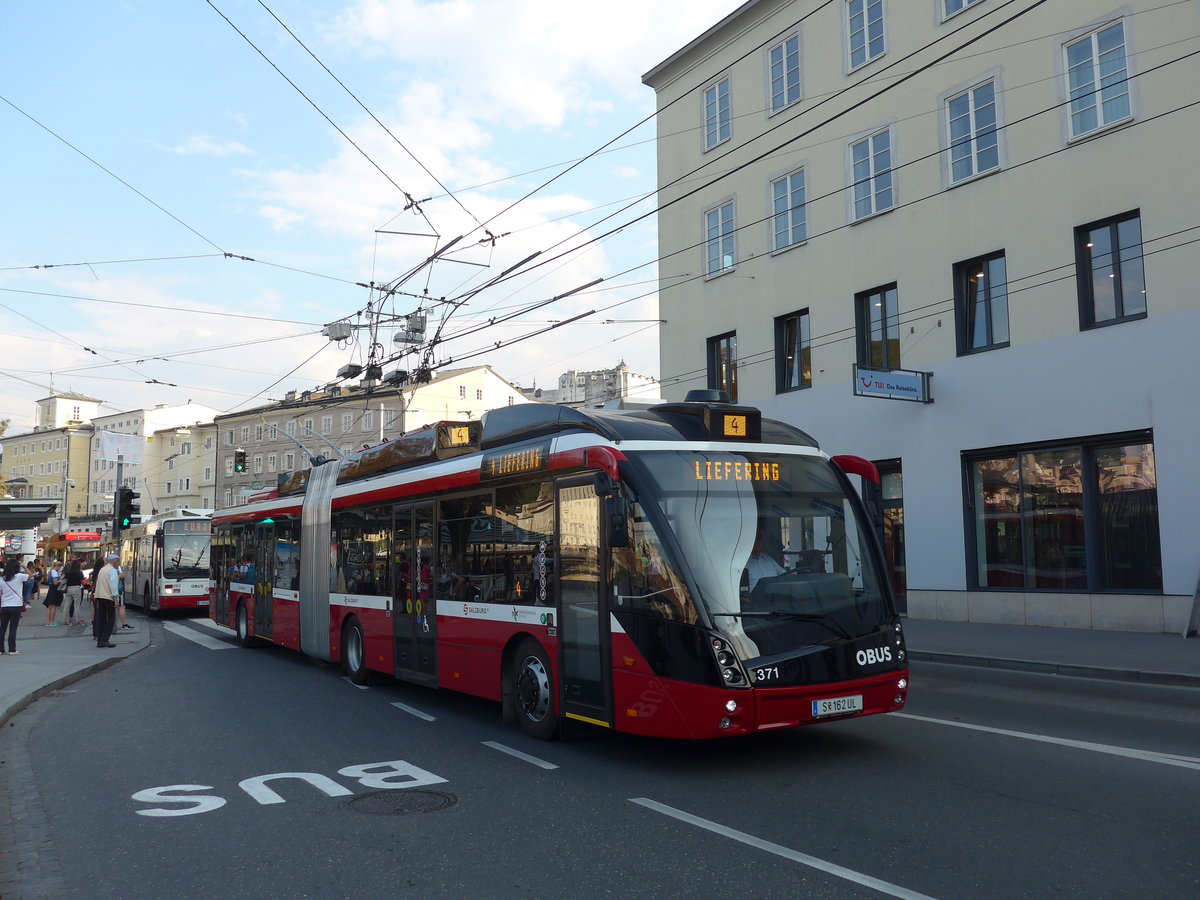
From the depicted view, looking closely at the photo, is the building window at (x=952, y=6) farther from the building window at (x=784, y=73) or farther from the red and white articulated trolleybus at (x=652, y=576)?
the red and white articulated trolleybus at (x=652, y=576)

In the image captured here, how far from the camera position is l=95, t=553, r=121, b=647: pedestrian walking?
18.9 meters

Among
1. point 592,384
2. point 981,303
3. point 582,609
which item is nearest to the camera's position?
point 582,609

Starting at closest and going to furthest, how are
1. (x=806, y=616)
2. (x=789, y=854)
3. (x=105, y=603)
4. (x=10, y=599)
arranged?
1. (x=789, y=854)
2. (x=806, y=616)
3. (x=10, y=599)
4. (x=105, y=603)

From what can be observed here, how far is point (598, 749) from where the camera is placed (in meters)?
8.48

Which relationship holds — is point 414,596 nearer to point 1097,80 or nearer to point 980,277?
point 980,277

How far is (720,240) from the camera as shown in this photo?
26.1 metres

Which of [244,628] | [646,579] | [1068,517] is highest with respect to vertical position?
[1068,517]

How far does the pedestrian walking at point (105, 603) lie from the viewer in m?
18.9

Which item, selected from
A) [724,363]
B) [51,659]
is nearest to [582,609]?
[51,659]

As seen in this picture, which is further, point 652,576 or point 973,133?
point 973,133

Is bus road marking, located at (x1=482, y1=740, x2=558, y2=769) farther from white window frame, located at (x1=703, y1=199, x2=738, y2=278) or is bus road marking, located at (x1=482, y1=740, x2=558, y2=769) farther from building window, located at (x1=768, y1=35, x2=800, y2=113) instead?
building window, located at (x1=768, y1=35, x2=800, y2=113)

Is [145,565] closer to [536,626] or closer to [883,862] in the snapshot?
[536,626]

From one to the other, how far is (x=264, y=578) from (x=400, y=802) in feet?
39.3

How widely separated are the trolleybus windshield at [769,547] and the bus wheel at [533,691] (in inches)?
80.5
